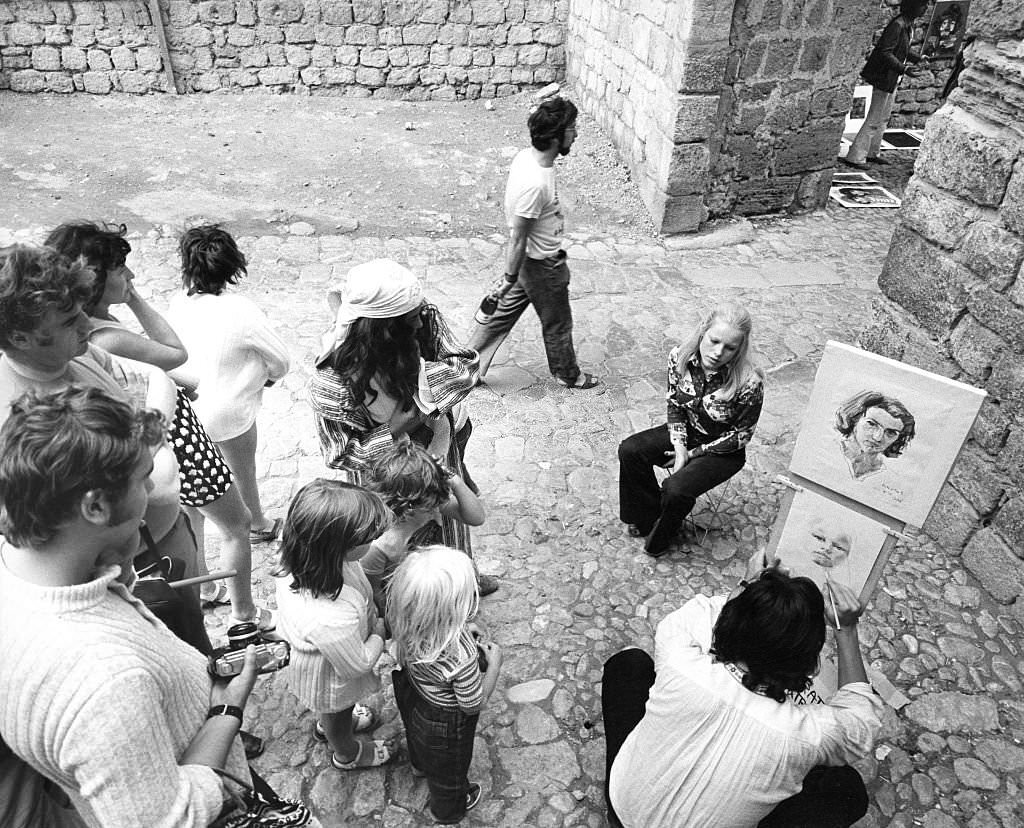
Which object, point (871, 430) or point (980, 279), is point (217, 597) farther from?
point (980, 279)

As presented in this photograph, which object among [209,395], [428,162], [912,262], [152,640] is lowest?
[428,162]

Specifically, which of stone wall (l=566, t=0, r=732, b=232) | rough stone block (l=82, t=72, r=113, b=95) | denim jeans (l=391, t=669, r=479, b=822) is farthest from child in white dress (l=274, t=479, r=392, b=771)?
rough stone block (l=82, t=72, r=113, b=95)

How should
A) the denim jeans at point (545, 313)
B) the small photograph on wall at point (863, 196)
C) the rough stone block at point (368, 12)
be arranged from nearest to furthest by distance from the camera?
1. the denim jeans at point (545, 313)
2. the small photograph on wall at point (863, 196)
3. the rough stone block at point (368, 12)

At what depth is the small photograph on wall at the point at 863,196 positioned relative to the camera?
8.11m

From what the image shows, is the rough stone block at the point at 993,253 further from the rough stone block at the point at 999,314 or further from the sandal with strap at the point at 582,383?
the sandal with strap at the point at 582,383

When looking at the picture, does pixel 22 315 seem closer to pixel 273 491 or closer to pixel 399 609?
pixel 399 609

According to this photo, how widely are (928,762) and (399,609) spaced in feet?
7.00

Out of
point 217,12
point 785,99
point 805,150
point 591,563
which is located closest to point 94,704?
point 591,563

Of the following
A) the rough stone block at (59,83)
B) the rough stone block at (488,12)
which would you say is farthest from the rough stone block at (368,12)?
the rough stone block at (59,83)

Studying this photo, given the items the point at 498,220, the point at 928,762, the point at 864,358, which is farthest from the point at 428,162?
the point at 928,762

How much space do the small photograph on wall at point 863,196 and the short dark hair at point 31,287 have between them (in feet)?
25.5

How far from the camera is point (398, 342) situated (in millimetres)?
2639

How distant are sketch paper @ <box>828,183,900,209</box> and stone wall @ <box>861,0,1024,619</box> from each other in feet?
16.0

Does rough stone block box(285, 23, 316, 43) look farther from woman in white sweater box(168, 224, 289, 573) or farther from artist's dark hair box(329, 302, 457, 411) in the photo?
artist's dark hair box(329, 302, 457, 411)
